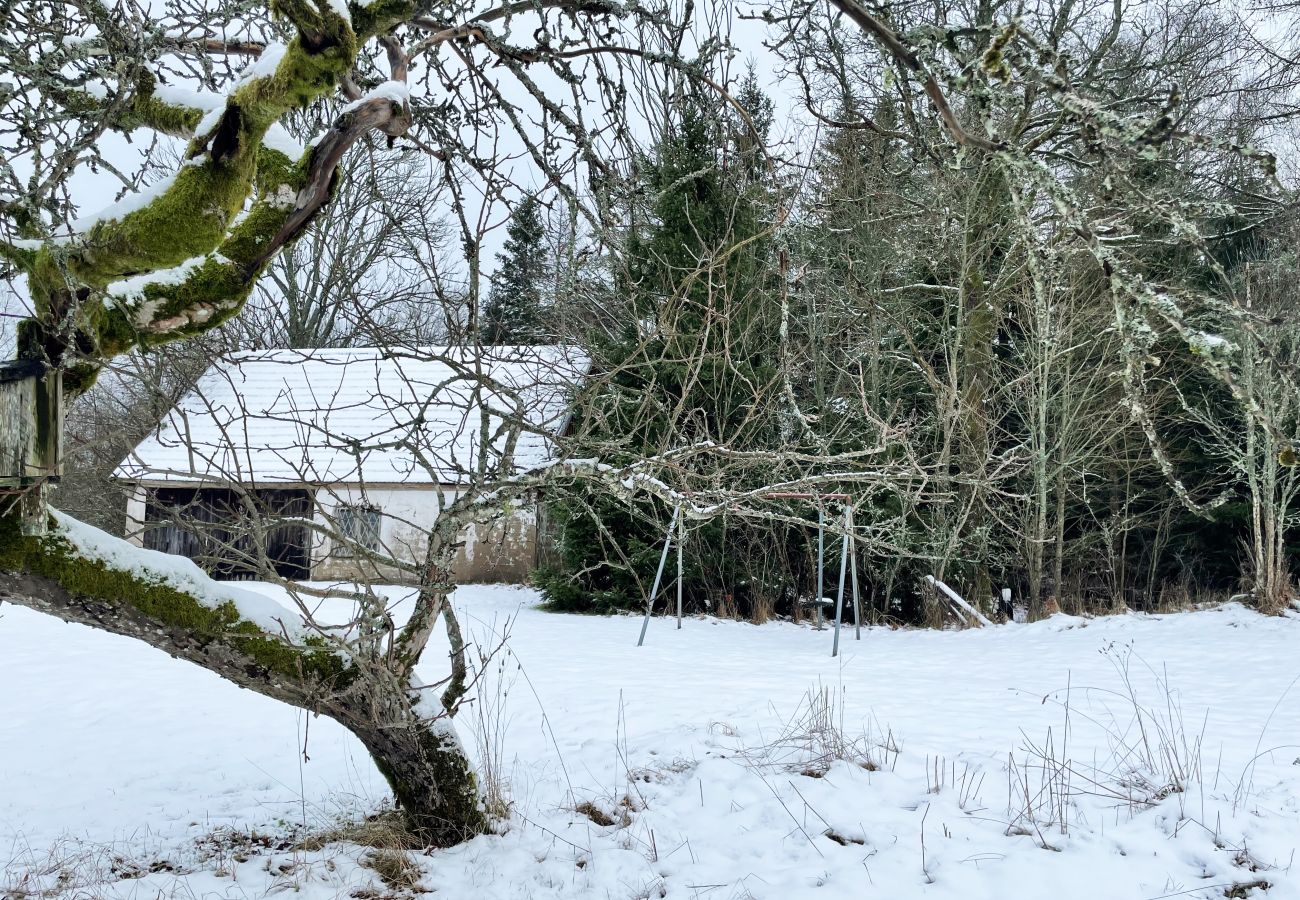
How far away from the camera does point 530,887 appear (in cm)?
401

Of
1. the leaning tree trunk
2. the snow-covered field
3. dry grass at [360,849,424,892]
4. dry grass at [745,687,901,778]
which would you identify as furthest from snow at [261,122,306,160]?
dry grass at [745,687,901,778]

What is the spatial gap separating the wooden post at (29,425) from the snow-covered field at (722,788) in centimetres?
171

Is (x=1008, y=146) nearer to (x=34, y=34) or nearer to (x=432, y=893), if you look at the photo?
(x=34, y=34)

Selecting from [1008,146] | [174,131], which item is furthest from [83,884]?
[1008,146]

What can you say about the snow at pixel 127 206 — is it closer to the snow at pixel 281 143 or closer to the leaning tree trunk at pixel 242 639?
the snow at pixel 281 143

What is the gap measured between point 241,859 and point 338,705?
1.15 meters

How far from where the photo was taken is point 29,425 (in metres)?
2.58

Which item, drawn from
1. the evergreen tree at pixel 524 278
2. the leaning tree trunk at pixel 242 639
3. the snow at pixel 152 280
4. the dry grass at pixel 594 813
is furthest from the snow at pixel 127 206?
the dry grass at pixel 594 813

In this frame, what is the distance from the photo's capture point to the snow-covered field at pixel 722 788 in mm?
3928

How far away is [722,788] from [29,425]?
340cm

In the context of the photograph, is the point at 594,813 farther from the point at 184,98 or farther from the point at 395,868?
the point at 184,98

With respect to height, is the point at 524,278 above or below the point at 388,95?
above

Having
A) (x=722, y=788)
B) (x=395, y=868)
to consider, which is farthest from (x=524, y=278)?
(x=395, y=868)

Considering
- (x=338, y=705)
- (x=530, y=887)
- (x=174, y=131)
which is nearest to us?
(x=174, y=131)
